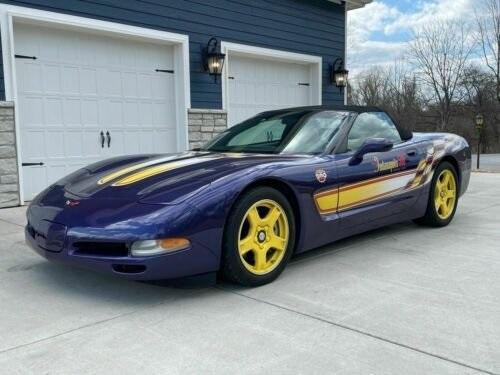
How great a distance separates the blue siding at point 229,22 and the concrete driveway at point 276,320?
4.39 meters

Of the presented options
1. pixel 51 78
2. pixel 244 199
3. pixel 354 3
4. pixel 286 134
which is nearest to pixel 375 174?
pixel 286 134

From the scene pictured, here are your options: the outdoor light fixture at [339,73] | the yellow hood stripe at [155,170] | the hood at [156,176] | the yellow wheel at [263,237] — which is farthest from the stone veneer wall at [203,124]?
the yellow wheel at [263,237]

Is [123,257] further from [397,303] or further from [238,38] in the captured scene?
[238,38]

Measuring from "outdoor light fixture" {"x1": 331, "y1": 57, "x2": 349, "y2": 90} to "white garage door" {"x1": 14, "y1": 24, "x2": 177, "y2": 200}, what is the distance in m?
4.44

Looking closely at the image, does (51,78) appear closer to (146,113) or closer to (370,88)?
(146,113)

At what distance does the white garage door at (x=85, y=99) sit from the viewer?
684 centimetres

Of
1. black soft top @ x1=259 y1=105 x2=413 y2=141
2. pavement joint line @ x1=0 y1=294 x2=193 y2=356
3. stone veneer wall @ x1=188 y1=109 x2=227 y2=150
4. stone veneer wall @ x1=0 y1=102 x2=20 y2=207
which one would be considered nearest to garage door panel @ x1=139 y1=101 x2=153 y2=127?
stone veneer wall @ x1=188 y1=109 x2=227 y2=150

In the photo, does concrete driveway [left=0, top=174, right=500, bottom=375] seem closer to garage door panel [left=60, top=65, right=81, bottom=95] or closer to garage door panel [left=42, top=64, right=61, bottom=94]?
garage door panel [left=42, top=64, right=61, bottom=94]

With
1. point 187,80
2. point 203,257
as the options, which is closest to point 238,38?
point 187,80

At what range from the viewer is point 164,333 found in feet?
8.53

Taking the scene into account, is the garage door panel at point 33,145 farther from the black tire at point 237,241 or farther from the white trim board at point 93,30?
the black tire at point 237,241

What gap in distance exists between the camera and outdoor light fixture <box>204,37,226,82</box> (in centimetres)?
866

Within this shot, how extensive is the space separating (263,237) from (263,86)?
7.31 m

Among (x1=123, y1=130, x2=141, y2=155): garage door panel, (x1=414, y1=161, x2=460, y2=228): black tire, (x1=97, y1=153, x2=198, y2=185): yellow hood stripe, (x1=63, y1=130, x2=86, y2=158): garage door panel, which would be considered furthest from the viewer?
(x1=123, y1=130, x2=141, y2=155): garage door panel
